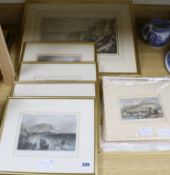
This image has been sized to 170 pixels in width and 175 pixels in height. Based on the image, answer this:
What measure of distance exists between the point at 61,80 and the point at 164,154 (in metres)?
0.31

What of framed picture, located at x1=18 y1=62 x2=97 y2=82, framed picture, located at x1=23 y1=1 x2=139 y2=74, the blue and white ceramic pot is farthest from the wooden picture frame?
the blue and white ceramic pot

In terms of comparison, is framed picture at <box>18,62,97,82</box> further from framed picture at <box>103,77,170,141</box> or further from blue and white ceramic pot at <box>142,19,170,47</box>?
blue and white ceramic pot at <box>142,19,170,47</box>

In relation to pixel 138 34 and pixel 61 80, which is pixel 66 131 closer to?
pixel 61 80

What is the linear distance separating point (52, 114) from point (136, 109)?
0.67 ft

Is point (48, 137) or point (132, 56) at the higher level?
point (132, 56)

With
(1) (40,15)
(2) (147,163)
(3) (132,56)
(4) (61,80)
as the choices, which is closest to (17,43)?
(1) (40,15)

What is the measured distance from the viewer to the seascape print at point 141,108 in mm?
711

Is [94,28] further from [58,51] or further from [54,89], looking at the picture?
[54,89]

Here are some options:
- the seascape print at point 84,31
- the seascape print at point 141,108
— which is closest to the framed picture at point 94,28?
the seascape print at point 84,31

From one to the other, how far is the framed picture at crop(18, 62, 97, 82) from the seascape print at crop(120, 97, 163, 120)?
105 millimetres

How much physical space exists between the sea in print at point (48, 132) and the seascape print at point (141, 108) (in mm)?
129

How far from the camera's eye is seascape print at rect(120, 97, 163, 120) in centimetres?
71

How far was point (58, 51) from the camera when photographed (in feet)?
2.68

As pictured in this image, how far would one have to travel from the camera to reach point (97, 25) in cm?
89
